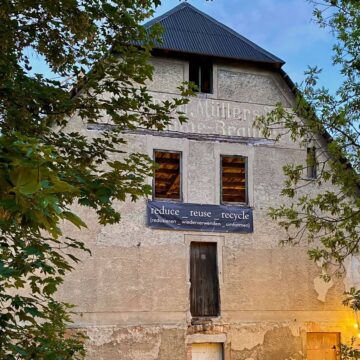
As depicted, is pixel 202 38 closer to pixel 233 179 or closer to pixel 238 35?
pixel 238 35

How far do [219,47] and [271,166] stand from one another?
3.23 meters

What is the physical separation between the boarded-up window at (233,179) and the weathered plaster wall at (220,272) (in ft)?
0.58

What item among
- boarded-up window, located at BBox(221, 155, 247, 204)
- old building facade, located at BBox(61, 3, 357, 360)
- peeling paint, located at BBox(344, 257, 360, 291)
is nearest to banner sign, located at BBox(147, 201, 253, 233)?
old building facade, located at BBox(61, 3, 357, 360)

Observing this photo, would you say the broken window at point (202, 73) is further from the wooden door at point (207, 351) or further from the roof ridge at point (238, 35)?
the wooden door at point (207, 351)

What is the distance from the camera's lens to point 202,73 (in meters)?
14.7

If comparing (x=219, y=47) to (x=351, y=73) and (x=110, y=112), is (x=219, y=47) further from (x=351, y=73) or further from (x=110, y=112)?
(x=110, y=112)

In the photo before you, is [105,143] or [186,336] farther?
[186,336]

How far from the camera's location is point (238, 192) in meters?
14.3

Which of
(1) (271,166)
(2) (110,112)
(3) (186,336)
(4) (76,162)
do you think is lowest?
(3) (186,336)

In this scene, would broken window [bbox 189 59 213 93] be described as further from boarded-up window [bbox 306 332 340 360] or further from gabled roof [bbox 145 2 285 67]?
boarded-up window [bbox 306 332 340 360]

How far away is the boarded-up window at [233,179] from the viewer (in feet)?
46.7

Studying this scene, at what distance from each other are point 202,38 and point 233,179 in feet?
12.1

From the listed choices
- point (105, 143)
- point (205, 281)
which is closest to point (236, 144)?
point (205, 281)

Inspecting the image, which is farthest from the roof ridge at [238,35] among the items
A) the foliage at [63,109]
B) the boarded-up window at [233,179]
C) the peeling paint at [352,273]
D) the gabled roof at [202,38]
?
the foliage at [63,109]
